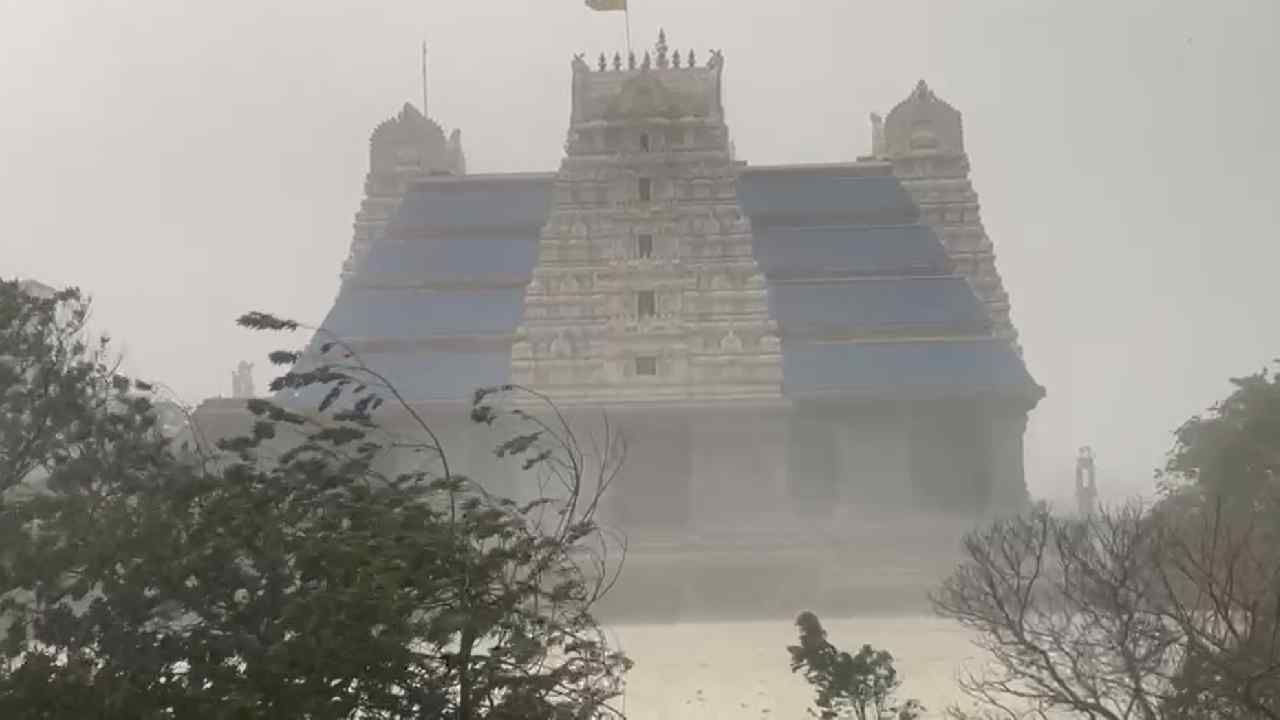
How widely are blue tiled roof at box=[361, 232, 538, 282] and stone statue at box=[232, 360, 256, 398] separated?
298 centimetres

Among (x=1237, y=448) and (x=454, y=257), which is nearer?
(x=1237, y=448)

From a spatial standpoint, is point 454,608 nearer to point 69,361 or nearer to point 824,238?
point 69,361

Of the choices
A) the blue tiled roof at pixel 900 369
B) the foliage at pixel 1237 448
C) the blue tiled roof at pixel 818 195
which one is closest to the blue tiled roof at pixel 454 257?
the blue tiled roof at pixel 818 195

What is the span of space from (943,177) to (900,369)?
6.60m

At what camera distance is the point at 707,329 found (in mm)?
20328

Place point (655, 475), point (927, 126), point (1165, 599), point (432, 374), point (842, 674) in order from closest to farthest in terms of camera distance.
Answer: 1. point (842, 674)
2. point (1165, 599)
3. point (655, 475)
4. point (432, 374)
5. point (927, 126)

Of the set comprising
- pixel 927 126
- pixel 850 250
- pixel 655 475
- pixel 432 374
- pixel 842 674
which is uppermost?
pixel 927 126

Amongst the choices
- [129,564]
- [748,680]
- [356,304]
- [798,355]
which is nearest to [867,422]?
[798,355]

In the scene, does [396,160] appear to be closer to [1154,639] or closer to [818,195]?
[818,195]

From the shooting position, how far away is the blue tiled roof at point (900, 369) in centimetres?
1983

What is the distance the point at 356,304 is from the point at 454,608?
15622 mm

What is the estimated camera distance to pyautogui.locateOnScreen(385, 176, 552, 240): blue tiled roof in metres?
22.4

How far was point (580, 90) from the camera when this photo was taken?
2186 cm

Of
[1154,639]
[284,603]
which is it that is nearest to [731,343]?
[1154,639]
